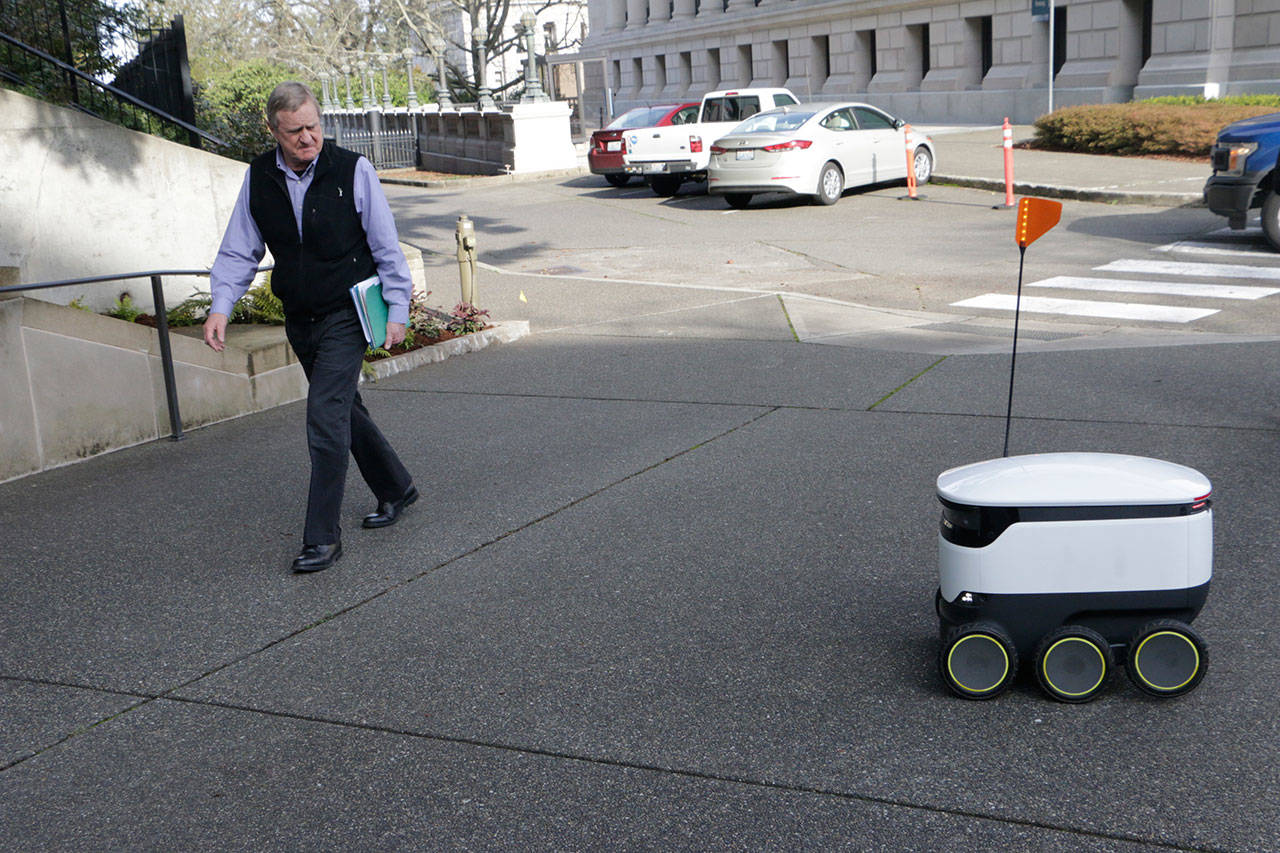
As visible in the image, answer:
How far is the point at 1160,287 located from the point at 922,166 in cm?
1013

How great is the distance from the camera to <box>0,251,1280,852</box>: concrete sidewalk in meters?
3.46

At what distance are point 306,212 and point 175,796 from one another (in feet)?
8.20

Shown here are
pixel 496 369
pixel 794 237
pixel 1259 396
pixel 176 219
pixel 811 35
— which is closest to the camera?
pixel 1259 396

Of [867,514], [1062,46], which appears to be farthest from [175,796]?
[1062,46]

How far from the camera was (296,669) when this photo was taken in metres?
4.49

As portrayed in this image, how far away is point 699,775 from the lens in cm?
364

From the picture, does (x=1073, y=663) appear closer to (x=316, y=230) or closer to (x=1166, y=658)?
(x=1166, y=658)

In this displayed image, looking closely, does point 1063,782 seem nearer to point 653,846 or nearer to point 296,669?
point 653,846

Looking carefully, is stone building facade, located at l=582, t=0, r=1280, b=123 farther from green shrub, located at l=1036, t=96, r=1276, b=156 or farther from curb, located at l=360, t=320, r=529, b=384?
curb, located at l=360, t=320, r=529, b=384

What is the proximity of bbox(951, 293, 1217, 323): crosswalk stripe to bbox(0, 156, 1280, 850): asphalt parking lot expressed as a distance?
1.79 metres

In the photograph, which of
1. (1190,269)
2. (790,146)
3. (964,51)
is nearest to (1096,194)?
(790,146)

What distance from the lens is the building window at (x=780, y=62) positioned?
47938 millimetres

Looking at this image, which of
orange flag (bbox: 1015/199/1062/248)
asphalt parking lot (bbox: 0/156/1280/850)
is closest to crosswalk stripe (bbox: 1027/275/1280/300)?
asphalt parking lot (bbox: 0/156/1280/850)

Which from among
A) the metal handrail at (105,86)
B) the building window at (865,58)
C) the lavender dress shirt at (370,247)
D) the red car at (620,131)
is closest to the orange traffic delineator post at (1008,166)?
the red car at (620,131)
